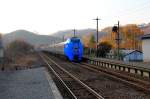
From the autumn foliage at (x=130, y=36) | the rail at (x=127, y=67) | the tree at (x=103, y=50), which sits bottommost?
the rail at (x=127, y=67)

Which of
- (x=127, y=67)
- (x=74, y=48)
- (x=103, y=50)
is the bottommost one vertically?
(x=127, y=67)

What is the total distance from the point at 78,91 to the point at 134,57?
53912 mm

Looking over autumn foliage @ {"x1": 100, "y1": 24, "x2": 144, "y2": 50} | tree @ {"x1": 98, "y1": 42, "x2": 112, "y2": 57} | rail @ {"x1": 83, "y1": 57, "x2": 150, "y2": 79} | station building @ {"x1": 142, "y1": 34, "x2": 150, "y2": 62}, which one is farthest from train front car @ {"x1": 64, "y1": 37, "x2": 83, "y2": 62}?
autumn foliage @ {"x1": 100, "y1": 24, "x2": 144, "y2": 50}

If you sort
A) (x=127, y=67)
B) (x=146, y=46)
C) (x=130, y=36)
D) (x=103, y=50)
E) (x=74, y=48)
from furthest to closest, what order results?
1. (x=130, y=36)
2. (x=103, y=50)
3. (x=146, y=46)
4. (x=74, y=48)
5. (x=127, y=67)

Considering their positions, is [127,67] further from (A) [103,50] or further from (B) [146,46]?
(A) [103,50]

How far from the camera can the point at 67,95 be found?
16.1m

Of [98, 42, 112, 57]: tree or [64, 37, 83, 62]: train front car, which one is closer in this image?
[64, 37, 83, 62]: train front car

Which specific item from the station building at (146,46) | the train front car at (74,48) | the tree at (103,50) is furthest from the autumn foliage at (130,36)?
the train front car at (74,48)

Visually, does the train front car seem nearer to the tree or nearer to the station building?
the station building

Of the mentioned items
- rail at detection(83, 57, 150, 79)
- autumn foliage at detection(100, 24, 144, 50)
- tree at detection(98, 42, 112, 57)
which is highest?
autumn foliage at detection(100, 24, 144, 50)

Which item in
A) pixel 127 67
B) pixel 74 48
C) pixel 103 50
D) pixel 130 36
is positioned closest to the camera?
pixel 127 67

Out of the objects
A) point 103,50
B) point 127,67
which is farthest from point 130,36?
point 127,67

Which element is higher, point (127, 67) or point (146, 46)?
point (146, 46)

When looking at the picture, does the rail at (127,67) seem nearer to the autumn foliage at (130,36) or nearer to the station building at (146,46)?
the station building at (146,46)
